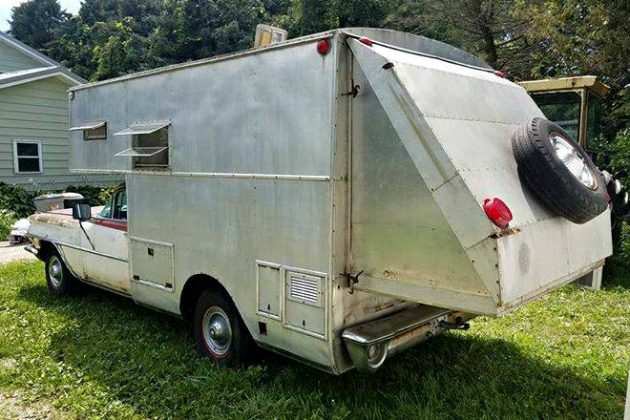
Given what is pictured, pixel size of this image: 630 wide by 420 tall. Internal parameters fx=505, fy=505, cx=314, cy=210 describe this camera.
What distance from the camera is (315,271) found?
Answer: 350 centimetres

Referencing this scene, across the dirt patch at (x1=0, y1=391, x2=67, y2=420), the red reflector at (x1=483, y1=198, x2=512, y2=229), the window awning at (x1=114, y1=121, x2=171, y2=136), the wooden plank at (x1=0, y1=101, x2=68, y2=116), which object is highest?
the wooden plank at (x1=0, y1=101, x2=68, y2=116)

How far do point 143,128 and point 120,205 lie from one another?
51.6 inches

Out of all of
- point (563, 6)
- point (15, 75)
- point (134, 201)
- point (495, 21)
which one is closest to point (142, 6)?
point (15, 75)

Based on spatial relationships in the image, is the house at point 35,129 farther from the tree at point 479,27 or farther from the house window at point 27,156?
the tree at point 479,27

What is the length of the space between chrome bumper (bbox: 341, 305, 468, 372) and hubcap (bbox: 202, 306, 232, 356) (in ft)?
4.55

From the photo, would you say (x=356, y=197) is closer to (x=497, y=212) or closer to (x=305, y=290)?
(x=305, y=290)

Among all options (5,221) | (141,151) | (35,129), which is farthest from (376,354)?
(35,129)

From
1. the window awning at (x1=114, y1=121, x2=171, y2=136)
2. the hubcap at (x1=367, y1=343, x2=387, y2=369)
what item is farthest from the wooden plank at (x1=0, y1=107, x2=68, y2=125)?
the hubcap at (x1=367, y1=343, x2=387, y2=369)

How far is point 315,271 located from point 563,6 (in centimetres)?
898

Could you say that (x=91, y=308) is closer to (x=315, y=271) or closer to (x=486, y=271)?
(x=315, y=271)

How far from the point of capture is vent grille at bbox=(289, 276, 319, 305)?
350 centimetres

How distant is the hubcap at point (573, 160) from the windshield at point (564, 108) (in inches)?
184

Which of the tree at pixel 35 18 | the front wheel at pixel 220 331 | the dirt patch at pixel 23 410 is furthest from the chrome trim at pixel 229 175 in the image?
the tree at pixel 35 18

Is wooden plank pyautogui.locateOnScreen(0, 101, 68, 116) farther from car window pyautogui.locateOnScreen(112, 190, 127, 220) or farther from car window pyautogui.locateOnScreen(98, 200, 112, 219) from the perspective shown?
car window pyautogui.locateOnScreen(112, 190, 127, 220)
